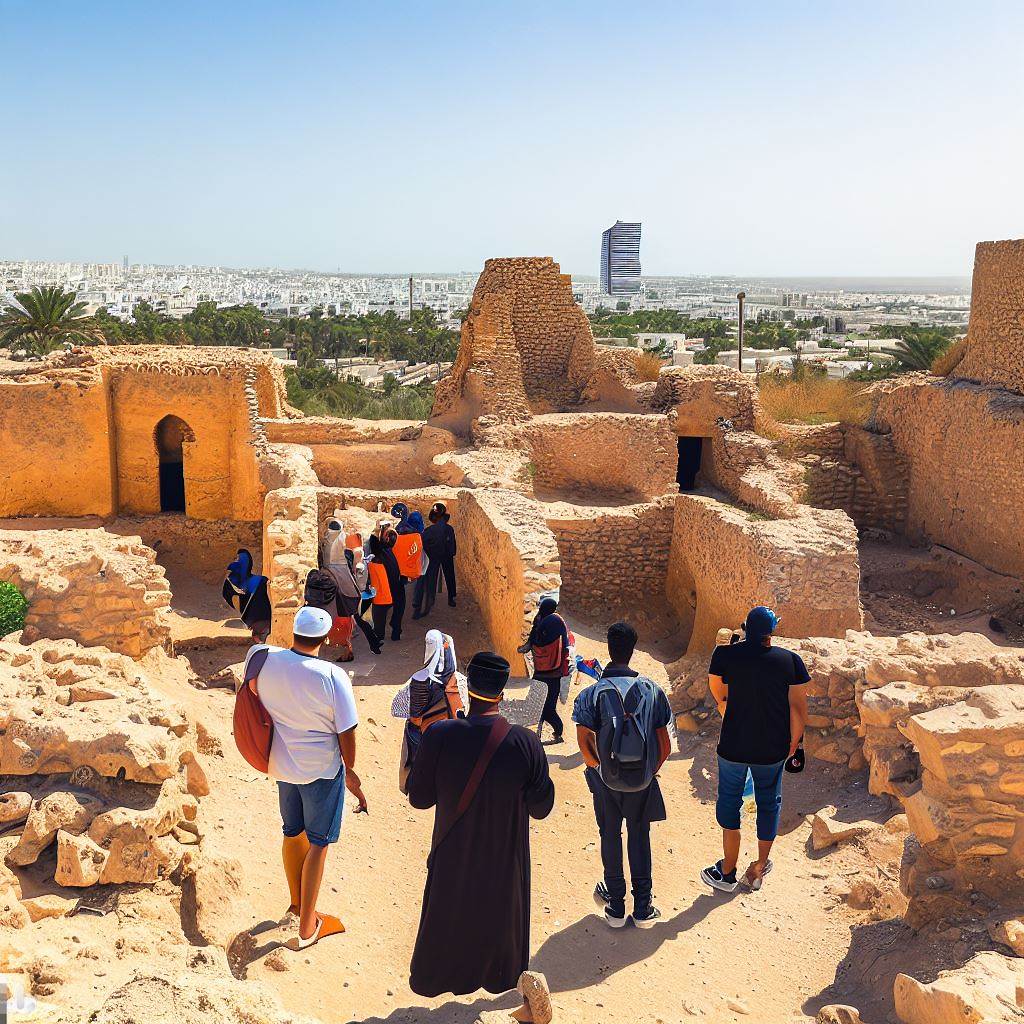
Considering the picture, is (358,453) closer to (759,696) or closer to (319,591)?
(319,591)

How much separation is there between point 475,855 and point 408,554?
20.8ft

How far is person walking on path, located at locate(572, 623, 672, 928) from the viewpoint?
16.1ft

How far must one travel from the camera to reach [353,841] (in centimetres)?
604

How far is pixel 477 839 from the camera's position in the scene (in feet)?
13.1

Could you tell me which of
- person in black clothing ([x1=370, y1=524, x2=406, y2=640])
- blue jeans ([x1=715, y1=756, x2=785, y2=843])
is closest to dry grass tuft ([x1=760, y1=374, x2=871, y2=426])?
person in black clothing ([x1=370, y1=524, x2=406, y2=640])

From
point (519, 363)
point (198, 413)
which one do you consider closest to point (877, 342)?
point (519, 363)

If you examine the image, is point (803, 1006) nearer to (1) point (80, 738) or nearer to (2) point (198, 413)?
(1) point (80, 738)

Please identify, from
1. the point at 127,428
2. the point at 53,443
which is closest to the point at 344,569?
the point at 53,443

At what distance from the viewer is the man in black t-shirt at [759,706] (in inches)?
210

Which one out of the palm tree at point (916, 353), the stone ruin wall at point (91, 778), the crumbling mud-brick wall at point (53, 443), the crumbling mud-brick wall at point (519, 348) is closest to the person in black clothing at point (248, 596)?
the stone ruin wall at point (91, 778)

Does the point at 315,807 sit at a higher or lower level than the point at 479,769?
lower

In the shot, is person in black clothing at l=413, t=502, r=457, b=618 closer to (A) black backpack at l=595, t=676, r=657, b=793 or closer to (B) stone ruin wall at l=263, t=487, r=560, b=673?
(B) stone ruin wall at l=263, t=487, r=560, b=673

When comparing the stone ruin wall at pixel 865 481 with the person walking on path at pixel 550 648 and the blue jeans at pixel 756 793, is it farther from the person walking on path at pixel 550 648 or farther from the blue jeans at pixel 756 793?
the blue jeans at pixel 756 793

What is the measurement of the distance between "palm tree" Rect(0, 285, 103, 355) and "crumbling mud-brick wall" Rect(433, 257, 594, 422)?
15558 mm
